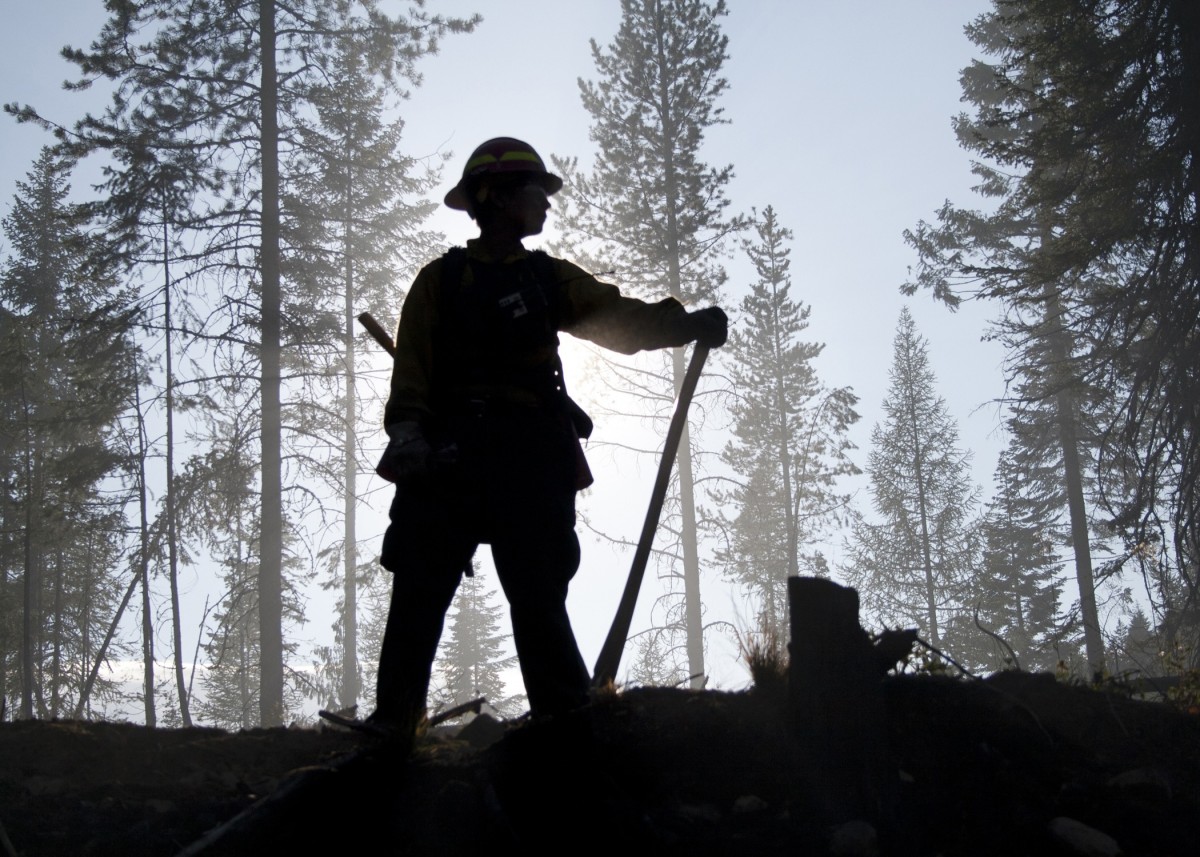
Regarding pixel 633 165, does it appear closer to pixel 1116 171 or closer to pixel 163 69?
pixel 163 69

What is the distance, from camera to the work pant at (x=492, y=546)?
3.77 metres

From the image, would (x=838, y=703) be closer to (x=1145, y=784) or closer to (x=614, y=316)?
(x=1145, y=784)

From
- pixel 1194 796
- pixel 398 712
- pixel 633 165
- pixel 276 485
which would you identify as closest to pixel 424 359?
pixel 398 712

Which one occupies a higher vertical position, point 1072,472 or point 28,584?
point 1072,472

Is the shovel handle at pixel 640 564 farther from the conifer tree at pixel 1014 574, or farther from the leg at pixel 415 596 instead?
the conifer tree at pixel 1014 574

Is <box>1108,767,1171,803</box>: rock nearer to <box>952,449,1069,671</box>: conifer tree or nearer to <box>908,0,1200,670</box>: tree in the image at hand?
<box>908,0,1200,670</box>: tree

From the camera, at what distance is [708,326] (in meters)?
4.01

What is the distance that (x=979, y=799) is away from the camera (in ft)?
9.87

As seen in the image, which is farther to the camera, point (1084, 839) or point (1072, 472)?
point (1072, 472)

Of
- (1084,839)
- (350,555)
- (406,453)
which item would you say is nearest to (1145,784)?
(1084,839)

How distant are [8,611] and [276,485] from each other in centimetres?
1461

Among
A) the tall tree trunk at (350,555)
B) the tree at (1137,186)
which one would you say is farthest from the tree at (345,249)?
the tree at (1137,186)

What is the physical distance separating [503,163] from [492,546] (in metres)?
1.50

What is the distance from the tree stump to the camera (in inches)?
118
